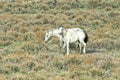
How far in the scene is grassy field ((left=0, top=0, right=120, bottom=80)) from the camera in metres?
14.9

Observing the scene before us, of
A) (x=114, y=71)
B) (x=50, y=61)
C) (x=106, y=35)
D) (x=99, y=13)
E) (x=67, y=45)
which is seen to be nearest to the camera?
(x=114, y=71)

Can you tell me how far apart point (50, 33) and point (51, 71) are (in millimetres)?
5054

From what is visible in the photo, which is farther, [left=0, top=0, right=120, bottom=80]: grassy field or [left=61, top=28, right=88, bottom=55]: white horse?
[left=61, top=28, right=88, bottom=55]: white horse

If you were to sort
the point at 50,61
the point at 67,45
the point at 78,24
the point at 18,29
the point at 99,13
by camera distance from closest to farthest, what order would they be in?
the point at 50,61 < the point at 67,45 < the point at 18,29 < the point at 78,24 < the point at 99,13

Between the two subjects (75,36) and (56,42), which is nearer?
(75,36)

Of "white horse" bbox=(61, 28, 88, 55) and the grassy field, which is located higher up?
"white horse" bbox=(61, 28, 88, 55)

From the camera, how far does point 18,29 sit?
26.2 metres

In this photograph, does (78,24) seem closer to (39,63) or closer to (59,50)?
(59,50)

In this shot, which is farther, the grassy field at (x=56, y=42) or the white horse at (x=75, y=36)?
the white horse at (x=75, y=36)

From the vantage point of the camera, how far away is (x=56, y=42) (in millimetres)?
21844

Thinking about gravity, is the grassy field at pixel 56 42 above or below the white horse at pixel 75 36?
below

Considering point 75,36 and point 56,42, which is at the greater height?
point 75,36

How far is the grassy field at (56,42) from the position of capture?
14.9 metres

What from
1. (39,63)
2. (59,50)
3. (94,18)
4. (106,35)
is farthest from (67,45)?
(94,18)
